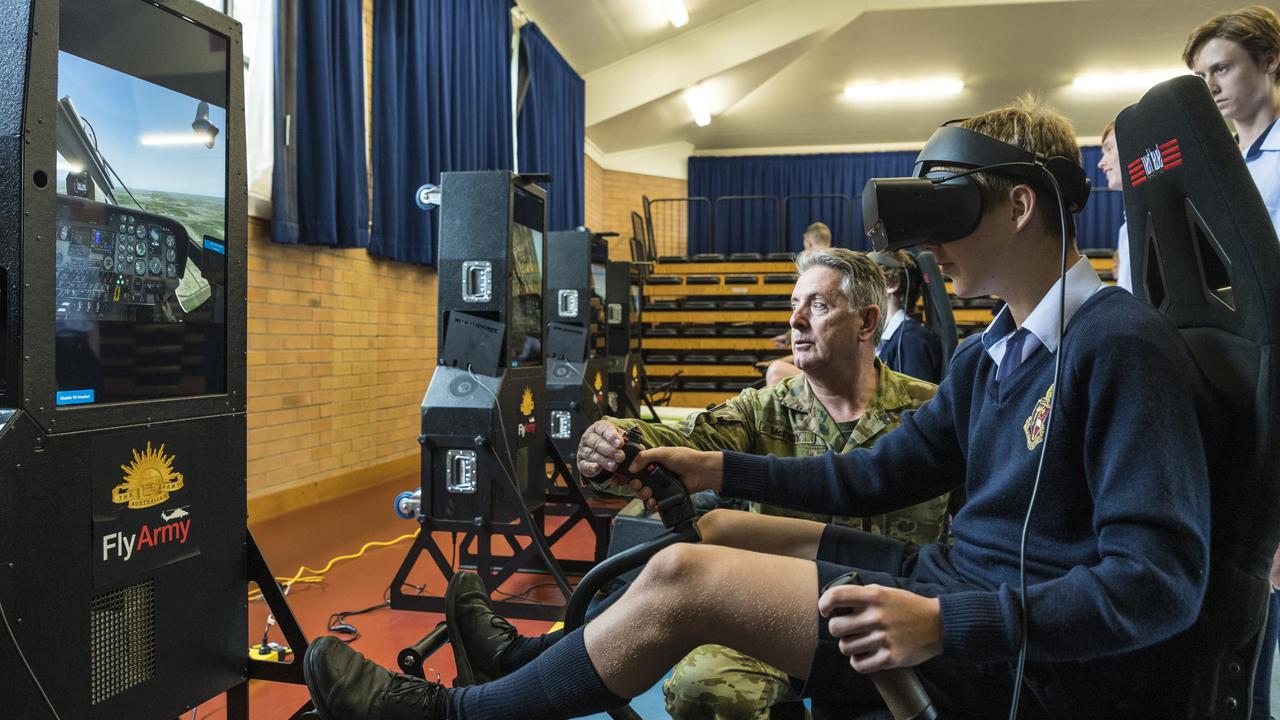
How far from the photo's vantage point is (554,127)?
9.19m

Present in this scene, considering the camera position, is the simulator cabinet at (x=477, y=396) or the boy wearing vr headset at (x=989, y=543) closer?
the boy wearing vr headset at (x=989, y=543)

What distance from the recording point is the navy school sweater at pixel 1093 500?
922mm

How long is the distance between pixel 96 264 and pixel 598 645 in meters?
1.34

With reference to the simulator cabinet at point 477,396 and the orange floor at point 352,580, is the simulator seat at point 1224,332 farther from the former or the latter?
the simulator cabinet at point 477,396

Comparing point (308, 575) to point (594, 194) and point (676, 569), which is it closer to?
point (676, 569)

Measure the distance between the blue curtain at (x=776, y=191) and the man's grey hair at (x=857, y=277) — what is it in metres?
11.5

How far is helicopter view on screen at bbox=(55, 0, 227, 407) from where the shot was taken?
1625 millimetres

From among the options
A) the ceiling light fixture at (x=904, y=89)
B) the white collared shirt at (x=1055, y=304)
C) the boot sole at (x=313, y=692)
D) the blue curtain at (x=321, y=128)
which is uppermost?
the ceiling light fixture at (x=904, y=89)

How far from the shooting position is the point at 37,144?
150cm

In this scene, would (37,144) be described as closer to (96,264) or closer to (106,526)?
(96,264)

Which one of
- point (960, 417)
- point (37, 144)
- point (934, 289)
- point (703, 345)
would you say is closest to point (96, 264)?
point (37, 144)

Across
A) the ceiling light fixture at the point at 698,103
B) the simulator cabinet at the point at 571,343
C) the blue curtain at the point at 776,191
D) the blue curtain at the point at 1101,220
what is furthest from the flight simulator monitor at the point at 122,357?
the blue curtain at the point at 1101,220

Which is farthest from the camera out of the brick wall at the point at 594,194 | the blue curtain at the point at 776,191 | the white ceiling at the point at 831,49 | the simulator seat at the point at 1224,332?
the blue curtain at the point at 776,191

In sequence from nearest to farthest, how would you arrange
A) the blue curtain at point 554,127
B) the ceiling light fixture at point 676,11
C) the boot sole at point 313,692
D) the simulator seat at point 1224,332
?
the simulator seat at point 1224,332
the boot sole at point 313,692
the blue curtain at point 554,127
the ceiling light fixture at point 676,11
